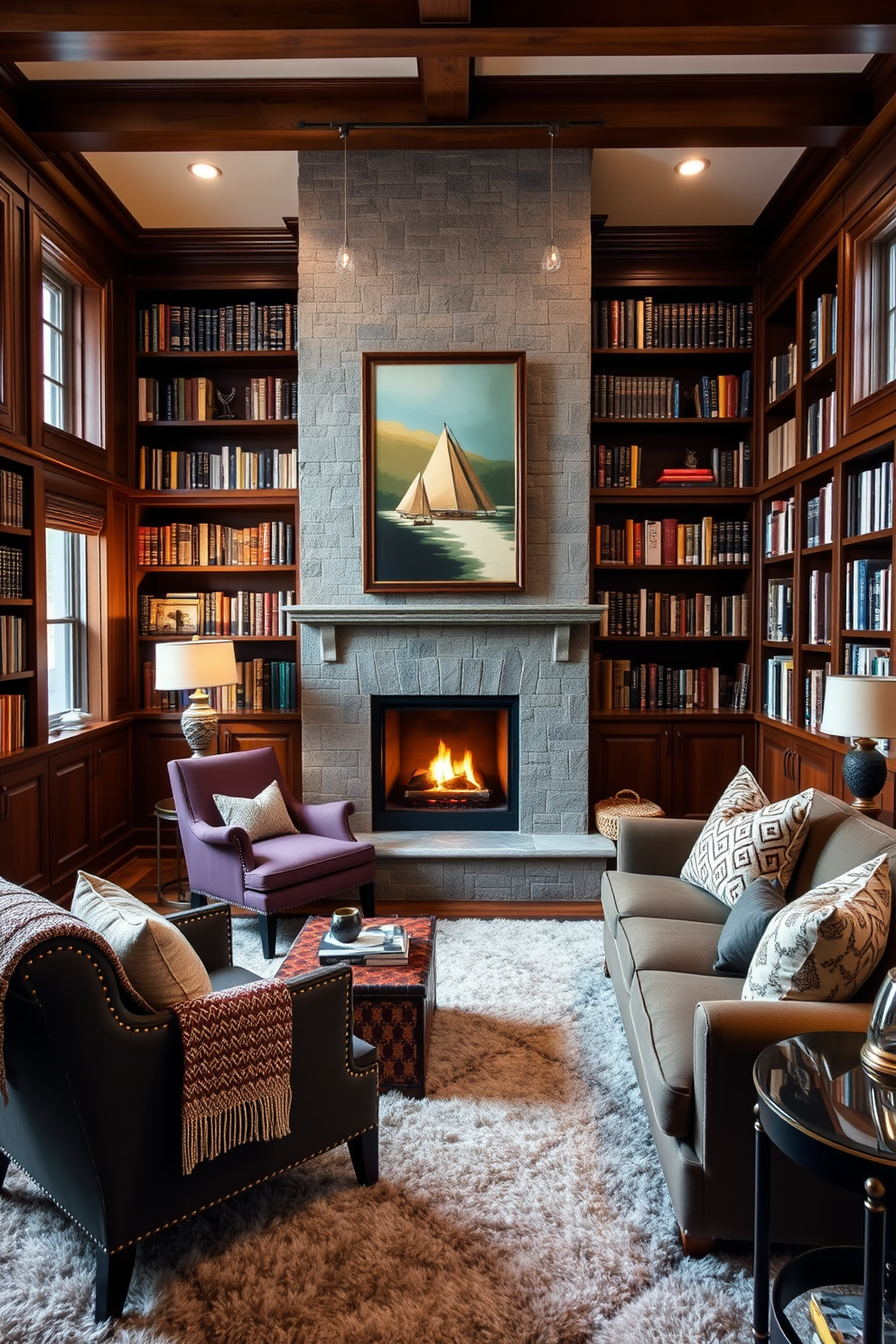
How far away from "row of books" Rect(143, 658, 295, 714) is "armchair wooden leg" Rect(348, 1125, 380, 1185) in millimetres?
3121

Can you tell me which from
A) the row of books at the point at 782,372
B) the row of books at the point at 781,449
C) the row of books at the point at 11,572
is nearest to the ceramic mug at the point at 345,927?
the row of books at the point at 11,572

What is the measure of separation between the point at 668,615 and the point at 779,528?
80 cm

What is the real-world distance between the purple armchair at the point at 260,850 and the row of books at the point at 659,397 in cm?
274

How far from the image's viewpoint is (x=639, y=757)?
494cm

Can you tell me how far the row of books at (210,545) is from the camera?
5047mm

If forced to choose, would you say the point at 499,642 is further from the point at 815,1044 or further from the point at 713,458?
the point at 815,1044

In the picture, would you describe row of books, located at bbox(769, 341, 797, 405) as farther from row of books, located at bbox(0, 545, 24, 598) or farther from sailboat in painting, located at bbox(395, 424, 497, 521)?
row of books, located at bbox(0, 545, 24, 598)

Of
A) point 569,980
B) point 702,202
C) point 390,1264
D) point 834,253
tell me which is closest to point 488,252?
point 702,202

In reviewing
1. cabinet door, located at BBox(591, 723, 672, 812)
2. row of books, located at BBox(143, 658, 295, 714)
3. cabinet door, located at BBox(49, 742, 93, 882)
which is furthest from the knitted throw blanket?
cabinet door, located at BBox(591, 723, 672, 812)

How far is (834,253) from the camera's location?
4000 millimetres

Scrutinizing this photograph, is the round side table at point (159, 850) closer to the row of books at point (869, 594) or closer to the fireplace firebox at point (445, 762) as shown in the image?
the fireplace firebox at point (445, 762)


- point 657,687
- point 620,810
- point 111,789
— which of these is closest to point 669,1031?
point 620,810

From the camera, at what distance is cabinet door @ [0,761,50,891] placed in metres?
3.59

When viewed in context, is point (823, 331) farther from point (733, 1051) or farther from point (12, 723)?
point (12, 723)
